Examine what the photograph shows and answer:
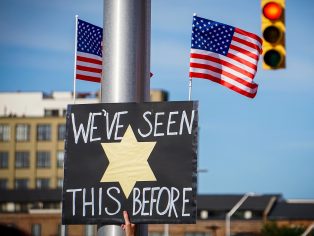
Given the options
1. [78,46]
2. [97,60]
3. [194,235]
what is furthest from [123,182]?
[194,235]

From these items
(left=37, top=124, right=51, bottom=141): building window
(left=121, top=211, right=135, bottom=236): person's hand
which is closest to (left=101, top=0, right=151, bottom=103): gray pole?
(left=121, top=211, right=135, bottom=236): person's hand

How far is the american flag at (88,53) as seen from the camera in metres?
15.6

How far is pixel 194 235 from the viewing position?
10312 cm

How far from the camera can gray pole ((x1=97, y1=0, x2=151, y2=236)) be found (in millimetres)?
8516

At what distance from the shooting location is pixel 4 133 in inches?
5487

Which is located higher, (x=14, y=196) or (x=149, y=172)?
(x=149, y=172)

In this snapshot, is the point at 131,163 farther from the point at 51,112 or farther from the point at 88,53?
the point at 51,112

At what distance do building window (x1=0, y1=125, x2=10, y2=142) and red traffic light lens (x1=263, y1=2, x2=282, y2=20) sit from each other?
13182cm

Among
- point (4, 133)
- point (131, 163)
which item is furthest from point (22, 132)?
point (131, 163)

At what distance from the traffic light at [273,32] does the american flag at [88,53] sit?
598 cm

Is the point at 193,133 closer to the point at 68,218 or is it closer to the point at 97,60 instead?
the point at 68,218

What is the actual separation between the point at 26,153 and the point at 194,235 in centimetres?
4680

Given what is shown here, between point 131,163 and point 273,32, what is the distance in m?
2.89

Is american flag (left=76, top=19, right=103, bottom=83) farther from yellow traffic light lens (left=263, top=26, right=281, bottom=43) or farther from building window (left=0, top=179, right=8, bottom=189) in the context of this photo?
building window (left=0, top=179, right=8, bottom=189)
